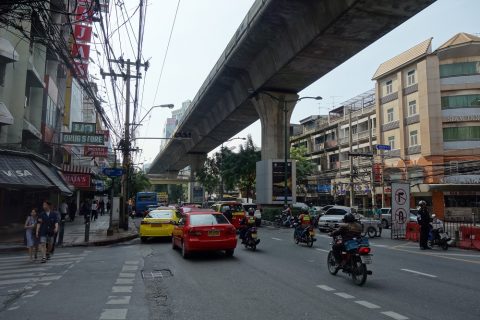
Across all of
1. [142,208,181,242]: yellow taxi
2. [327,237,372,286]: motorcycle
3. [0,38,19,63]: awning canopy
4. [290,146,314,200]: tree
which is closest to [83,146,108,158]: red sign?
[0,38,19,63]: awning canopy

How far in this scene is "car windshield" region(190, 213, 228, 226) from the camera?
13.4 metres

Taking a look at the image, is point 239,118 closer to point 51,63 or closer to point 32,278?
point 51,63

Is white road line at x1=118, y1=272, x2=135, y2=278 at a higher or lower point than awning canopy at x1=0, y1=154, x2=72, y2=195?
lower

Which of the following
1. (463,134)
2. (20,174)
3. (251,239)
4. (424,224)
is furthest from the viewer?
(463,134)

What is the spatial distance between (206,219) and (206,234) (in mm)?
674

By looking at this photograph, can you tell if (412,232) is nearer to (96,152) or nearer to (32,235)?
(32,235)

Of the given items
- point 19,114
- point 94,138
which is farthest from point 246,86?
point 19,114

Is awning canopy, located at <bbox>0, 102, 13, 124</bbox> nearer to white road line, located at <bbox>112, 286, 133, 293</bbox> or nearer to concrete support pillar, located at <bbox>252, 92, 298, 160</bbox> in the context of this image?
white road line, located at <bbox>112, 286, 133, 293</bbox>

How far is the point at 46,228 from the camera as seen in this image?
42.7 feet

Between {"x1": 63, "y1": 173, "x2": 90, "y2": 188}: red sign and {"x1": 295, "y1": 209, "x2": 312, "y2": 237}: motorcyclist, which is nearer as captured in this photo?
{"x1": 295, "y1": 209, "x2": 312, "y2": 237}: motorcyclist

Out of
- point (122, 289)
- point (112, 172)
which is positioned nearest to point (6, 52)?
point (112, 172)

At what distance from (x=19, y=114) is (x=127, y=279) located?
51.0ft

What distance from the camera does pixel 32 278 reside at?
1012cm

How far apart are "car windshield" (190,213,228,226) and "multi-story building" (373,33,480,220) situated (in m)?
32.9
